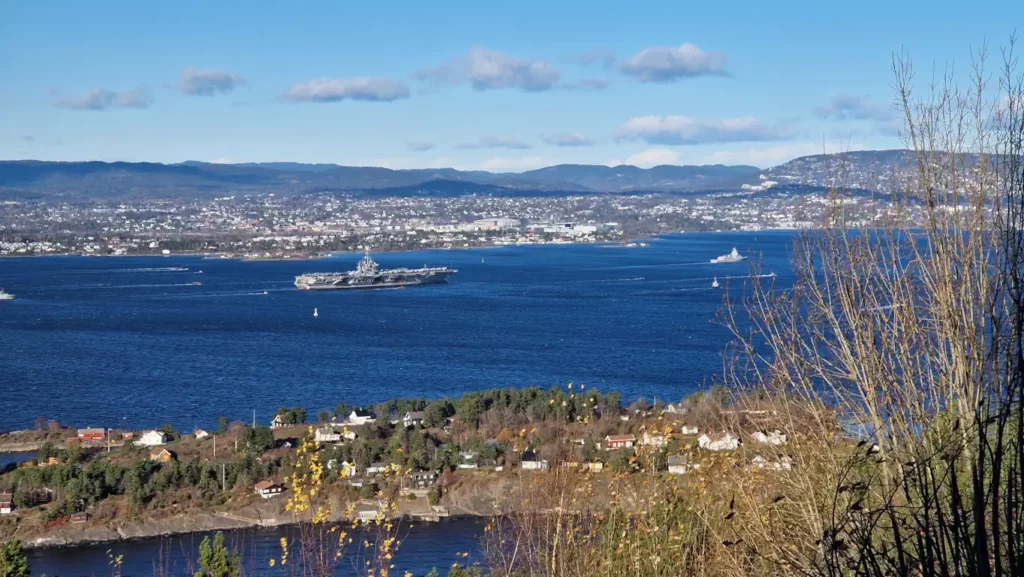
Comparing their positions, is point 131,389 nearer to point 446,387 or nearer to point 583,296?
point 446,387

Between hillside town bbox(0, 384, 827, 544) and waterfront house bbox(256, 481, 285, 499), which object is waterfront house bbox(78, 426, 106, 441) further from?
waterfront house bbox(256, 481, 285, 499)

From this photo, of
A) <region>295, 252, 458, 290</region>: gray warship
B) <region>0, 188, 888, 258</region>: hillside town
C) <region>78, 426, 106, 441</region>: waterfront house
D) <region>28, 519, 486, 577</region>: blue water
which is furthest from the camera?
<region>0, 188, 888, 258</region>: hillside town

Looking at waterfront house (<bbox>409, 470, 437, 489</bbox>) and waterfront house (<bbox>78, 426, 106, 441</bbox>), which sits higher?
waterfront house (<bbox>409, 470, 437, 489</bbox>)

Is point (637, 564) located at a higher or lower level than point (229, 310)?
higher

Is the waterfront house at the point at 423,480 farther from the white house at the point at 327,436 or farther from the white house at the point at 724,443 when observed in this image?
the white house at the point at 724,443

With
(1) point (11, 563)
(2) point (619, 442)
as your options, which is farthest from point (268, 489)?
(1) point (11, 563)

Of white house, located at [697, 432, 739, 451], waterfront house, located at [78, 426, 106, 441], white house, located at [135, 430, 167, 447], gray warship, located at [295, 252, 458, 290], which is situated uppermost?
white house, located at [697, 432, 739, 451]

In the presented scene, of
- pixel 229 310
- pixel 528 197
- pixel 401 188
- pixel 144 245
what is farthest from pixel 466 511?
pixel 401 188

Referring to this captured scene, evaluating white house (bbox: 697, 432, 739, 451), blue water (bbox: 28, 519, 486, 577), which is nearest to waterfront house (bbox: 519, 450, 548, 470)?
white house (bbox: 697, 432, 739, 451)
